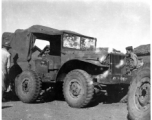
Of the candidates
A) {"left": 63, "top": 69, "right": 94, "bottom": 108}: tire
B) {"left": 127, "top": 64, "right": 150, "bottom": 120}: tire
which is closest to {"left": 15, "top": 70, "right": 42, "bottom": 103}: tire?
{"left": 63, "top": 69, "right": 94, "bottom": 108}: tire

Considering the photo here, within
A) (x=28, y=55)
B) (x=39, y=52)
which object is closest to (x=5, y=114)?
(x=28, y=55)

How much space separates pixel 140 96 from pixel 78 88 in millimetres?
2097

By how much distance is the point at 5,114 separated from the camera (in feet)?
14.5

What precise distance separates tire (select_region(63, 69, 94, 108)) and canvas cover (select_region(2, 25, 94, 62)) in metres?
1.74

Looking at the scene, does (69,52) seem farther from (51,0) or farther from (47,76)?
(51,0)

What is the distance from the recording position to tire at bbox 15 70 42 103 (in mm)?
5891

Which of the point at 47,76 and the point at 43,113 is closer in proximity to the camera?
the point at 43,113

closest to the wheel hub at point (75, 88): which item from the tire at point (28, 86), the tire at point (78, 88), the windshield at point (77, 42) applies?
the tire at point (78, 88)

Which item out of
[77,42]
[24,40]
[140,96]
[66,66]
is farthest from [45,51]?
[140,96]

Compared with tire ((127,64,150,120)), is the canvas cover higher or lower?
higher

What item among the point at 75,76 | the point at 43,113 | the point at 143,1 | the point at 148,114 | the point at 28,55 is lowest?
the point at 43,113

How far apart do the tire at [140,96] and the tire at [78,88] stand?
1.56 metres

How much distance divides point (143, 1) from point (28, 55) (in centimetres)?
419

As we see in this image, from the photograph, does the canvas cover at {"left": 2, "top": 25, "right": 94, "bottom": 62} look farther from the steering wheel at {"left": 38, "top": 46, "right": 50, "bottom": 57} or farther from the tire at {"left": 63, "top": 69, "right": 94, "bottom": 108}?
the tire at {"left": 63, "top": 69, "right": 94, "bottom": 108}
